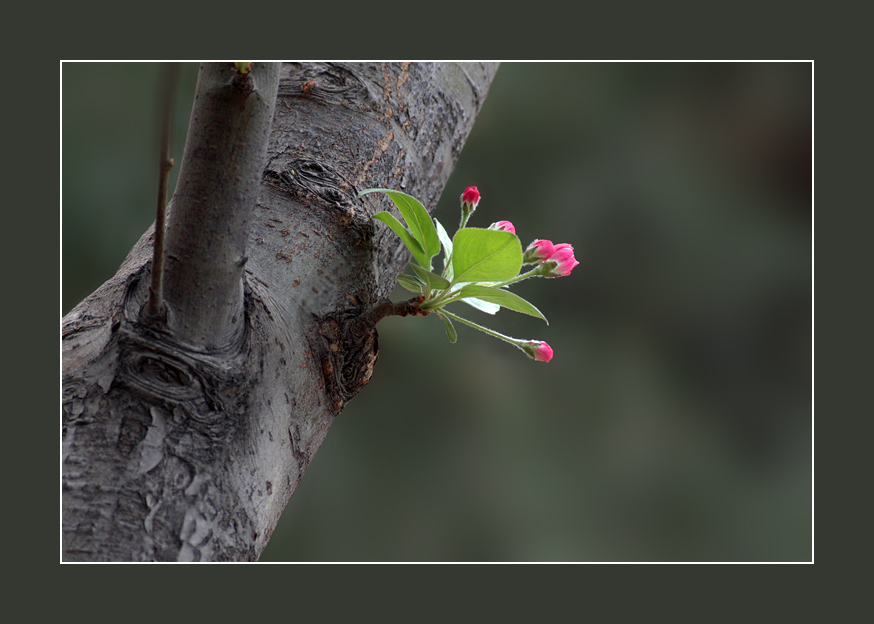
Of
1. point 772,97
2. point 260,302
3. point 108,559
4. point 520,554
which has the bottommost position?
point 520,554

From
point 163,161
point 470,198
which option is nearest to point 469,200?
point 470,198

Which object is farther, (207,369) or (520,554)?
(520,554)

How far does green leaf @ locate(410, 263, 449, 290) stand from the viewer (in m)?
0.36

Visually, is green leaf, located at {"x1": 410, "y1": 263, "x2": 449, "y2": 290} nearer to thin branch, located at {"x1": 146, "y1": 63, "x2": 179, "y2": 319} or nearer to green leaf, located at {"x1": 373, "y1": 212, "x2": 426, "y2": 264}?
green leaf, located at {"x1": 373, "y1": 212, "x2": 426, "y2": 264}

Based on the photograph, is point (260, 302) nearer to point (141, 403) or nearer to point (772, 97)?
point (141, 403)

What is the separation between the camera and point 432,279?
364 mm

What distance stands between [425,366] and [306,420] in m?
0.84

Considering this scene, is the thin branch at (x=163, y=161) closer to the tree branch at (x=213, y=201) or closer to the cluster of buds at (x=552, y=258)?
the tree branch at (x=213, y=201)

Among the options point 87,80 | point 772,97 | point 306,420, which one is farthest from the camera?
point 772,97

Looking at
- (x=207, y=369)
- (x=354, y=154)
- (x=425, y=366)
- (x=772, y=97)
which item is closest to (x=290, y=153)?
(x=354, y=154)

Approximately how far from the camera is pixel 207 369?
32 centimetres

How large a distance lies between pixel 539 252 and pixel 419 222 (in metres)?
0.09

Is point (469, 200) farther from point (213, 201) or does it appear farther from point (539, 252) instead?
point (213, 201)

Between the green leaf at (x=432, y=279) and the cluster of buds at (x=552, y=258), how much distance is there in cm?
7
